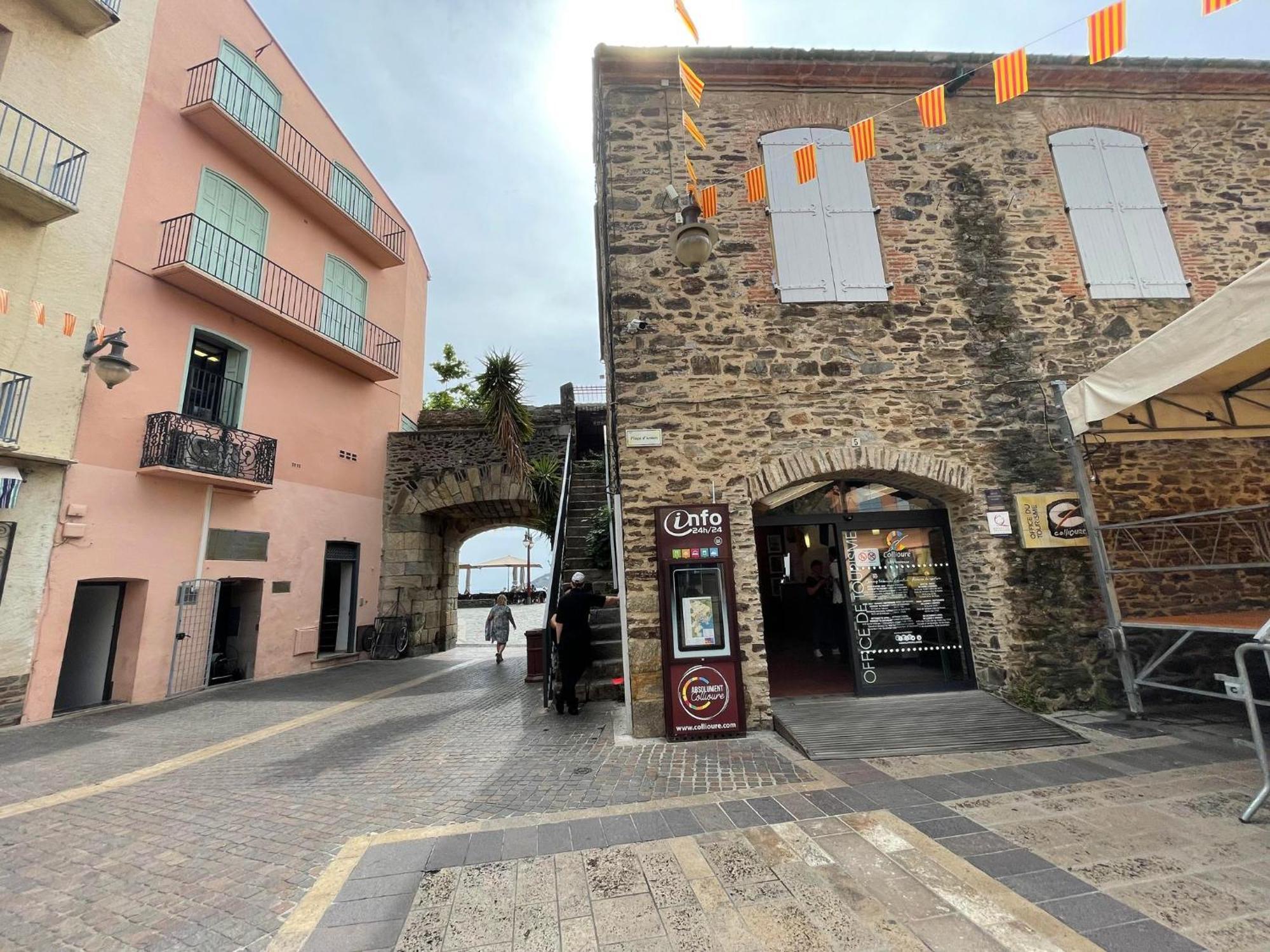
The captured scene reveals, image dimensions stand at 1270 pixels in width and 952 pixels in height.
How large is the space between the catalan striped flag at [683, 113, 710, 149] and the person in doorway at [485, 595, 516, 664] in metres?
8.57

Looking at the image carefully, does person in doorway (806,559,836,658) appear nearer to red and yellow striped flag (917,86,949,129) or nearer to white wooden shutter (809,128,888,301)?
white wooden shutter (809,128,888,301)

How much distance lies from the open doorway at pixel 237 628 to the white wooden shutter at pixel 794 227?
31.6 ft

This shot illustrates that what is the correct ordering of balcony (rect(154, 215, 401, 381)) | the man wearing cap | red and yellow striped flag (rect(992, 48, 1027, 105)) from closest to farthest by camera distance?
red and yellow striped flag (rect(992, 48, 1027, 105)) → the man wearing cap → balcony (rect(154, 215, 401, 381))

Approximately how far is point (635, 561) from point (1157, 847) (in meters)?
3.65

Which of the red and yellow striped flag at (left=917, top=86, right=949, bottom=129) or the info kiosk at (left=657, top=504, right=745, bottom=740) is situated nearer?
the info kiosk at (left=657, top=504, right=745, bottom=740)

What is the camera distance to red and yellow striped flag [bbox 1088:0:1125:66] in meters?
3.76

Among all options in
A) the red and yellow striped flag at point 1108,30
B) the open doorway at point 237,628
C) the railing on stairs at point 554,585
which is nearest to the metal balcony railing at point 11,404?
the open doorway at point 237,628

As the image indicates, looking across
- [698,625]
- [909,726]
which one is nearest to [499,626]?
[698,625]

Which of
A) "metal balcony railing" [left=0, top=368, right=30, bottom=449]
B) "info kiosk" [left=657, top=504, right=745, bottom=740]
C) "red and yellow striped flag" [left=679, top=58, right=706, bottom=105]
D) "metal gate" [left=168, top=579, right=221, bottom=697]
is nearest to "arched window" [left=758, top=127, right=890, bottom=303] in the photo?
"red and yellow striped flag" [left=679, top=58, right=706, bottom=105]

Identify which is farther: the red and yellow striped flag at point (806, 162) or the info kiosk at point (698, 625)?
the red and yellow striped flag at point (806, 162)

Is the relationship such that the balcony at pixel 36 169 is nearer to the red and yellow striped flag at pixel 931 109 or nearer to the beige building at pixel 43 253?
the beige building at pixel 43 253

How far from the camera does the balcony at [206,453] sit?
24.6 feet

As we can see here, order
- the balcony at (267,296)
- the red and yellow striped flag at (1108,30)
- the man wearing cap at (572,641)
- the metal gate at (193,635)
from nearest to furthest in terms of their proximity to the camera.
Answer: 1. the red and yellow striped flag at (1108,30)
2. the man wearing cap at (572,641)
3. the metal gate at (193,635)
4. the balcony at (267,296)

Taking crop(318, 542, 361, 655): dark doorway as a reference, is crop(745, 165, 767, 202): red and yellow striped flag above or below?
above
